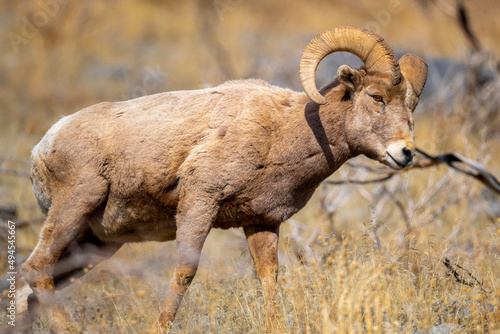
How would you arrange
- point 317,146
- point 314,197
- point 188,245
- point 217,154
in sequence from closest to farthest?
point 188,245 < point 217,154 < point 317,146 < point 314,197

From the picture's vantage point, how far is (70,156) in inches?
195

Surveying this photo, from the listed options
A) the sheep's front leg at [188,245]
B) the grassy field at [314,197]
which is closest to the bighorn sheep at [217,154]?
the sheep's front leg at [188,245]

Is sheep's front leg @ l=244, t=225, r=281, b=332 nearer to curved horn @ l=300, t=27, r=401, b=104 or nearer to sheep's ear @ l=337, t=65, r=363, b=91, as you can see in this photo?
curved horn @ l=300, t=27, r=401, b=104

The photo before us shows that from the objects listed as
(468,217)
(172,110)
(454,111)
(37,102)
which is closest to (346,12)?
(454,111)

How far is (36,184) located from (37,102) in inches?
464

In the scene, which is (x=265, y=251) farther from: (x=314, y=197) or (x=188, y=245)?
(x=314, y=197)

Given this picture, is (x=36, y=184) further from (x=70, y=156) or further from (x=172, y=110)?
(x=172, y=110)

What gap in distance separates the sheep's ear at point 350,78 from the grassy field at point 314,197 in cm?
116

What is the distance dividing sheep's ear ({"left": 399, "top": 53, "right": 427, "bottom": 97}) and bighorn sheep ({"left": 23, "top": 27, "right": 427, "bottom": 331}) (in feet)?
0.03

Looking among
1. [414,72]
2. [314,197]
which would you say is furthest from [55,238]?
[314,197]

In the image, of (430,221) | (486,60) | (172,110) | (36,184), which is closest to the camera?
(172,110)

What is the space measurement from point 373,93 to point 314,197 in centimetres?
666

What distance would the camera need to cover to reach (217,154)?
179 inches

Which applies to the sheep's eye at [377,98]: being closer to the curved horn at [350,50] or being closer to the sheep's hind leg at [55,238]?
the curved horn at [350,50]
